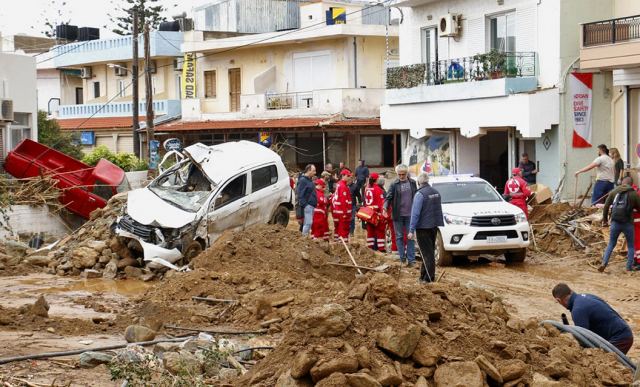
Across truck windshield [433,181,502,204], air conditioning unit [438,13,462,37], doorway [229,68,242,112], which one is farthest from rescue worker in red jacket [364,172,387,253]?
doorway [229,68,242,112]

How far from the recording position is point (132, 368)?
880 centimetres

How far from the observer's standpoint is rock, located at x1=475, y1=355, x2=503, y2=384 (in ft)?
28.5

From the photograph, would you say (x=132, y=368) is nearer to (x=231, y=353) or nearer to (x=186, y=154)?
(x=231, y=353)

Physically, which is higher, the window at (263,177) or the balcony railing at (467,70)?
the balcony railing at (467,70)

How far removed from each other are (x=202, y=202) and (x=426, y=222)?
17.2 feet

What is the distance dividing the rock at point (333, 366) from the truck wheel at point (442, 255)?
11.1 meters

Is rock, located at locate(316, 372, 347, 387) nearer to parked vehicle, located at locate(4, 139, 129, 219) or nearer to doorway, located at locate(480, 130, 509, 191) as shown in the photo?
parked vehicle, located at locate(4, 139, 129, 219)

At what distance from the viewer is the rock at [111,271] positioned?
19625 mm

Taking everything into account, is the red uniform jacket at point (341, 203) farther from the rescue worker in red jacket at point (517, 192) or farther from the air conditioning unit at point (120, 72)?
the air conditioning unit at point (120, 72)

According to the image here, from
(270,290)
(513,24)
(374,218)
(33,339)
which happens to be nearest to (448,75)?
(513,24)

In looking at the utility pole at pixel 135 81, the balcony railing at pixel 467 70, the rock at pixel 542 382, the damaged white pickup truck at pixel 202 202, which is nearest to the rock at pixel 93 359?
the rock at pixel 542 382

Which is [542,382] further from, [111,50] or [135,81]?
[111,50]

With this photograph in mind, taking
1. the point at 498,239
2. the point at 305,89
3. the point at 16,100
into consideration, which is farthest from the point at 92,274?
the point at 305,89

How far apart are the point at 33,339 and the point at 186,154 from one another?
885cm
